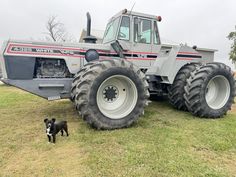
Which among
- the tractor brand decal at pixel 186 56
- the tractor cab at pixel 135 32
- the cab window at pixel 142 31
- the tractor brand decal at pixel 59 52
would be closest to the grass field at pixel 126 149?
the tractor brand decal at pixel 59 52

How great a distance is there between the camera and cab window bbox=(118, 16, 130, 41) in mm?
5762

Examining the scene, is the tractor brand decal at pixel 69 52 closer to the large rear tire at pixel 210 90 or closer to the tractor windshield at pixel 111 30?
the tractor windshield at pixel 111 30

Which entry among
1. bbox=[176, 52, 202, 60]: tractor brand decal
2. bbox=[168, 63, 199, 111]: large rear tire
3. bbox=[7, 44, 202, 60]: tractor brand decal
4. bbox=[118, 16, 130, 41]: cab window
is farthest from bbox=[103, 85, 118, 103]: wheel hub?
bbox=[176, 52, 202, 60]: tractor brand decal

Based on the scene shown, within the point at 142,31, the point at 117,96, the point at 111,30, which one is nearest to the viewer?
the point at 117,96

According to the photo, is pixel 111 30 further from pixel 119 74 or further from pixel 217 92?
pixel 217 92

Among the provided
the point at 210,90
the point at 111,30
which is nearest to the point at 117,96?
the point at 111,30

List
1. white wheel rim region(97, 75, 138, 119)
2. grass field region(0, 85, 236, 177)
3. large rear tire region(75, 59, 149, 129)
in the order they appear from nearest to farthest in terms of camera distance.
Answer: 1. grass field region(0, 85, 236, 177)
2. large rear tire region(75, 59, 149, 129)
3. white wheel rim region(97, 75, 138, 119)

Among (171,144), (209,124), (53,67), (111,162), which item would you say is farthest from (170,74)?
(111,162)

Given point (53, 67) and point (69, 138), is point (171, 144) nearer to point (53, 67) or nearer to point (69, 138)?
point (69, 138)

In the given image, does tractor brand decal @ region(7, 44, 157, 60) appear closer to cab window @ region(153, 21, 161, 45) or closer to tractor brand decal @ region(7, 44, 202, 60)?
tractor brand decal @ region(7, 44, 202, 60)

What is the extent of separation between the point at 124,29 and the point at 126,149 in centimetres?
324

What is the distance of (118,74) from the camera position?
469cm

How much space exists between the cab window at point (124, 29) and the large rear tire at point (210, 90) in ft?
6.20

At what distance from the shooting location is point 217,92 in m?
6.32
